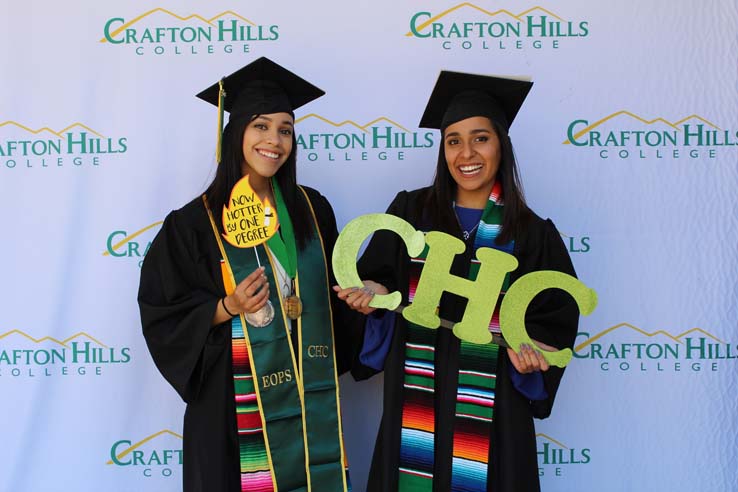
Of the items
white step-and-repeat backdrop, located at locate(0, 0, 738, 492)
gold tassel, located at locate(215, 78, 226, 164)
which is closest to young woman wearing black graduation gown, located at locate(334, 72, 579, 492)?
gold tassel, located at locate(215, 78, 226, 164)

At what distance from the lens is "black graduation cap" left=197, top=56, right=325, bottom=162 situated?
87.0 inches

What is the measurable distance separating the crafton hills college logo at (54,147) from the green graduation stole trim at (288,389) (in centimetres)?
105

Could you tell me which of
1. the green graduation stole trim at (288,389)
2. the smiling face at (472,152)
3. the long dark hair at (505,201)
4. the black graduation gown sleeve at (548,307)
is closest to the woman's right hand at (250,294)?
the green graduation stole trim at (288,389)

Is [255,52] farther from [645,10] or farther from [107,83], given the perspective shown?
[645,10]

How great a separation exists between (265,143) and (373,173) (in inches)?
33.6

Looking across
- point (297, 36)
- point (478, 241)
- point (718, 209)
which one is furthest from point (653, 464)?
point (297, 36)

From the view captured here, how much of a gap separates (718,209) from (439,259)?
1648 mm

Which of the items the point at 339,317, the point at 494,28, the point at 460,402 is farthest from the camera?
the point at 494,28

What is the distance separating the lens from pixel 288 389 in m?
2.23

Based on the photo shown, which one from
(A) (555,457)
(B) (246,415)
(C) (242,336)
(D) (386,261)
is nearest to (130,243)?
(C) (242,336)

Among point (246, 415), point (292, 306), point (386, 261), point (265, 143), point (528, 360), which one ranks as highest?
point (265, 143)

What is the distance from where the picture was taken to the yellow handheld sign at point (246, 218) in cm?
208

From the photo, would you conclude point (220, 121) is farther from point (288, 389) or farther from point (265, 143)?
point (288, 389)

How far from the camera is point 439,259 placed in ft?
6.57
